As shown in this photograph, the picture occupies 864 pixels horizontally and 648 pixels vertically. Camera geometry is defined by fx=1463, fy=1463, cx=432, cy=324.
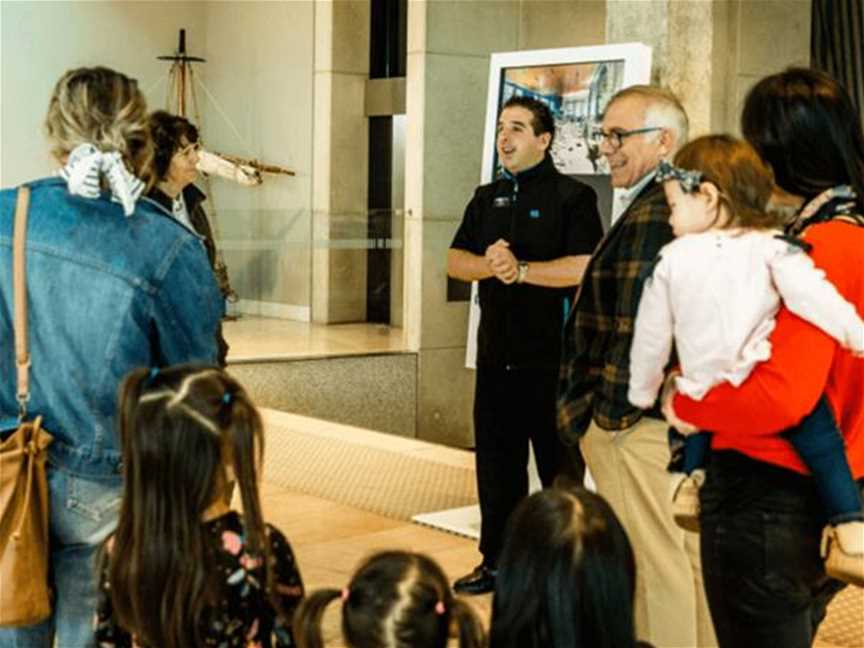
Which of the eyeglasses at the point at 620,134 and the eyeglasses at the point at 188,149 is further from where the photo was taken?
the eyeglasses at the point at 188,149

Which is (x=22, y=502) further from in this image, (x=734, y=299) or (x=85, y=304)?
(x=734, y=299)

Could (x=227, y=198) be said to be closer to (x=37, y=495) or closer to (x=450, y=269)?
(x=450, y=269)

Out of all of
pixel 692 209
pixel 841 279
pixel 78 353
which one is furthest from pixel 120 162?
pixel 841 279

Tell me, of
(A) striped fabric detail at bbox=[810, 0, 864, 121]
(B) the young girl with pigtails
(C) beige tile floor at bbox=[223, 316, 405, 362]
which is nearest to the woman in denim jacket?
(B) the young girl with pigtails

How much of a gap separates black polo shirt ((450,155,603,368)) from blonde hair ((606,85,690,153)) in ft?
3.22

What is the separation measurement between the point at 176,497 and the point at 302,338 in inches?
283

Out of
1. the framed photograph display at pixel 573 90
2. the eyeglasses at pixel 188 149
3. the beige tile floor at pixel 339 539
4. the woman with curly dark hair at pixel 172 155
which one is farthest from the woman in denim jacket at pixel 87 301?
the framed photograph display at pixel 573 90

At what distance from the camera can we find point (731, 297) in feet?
7.43

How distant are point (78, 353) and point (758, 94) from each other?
129cm

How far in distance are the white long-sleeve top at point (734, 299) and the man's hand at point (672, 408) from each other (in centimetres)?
5

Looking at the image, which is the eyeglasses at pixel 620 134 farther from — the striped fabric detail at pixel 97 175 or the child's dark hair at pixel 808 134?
the striped fabric detail at pixel 97 175

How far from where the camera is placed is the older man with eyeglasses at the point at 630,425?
323cm

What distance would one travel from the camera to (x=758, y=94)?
237cm

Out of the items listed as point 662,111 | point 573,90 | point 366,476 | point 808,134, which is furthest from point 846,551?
point 366,476
